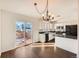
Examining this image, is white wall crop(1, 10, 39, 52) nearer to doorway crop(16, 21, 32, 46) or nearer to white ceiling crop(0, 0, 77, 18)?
doorway crop(16, 21, 32, 46)

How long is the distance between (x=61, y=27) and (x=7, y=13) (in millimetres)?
6587

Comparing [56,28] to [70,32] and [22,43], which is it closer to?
[70,32]

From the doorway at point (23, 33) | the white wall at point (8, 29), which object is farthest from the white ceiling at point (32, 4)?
the doorway at point (23, 33)

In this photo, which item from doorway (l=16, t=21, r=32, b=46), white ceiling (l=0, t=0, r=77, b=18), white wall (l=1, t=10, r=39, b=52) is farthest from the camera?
doorway (l=16, t=21, r=32, b=46)

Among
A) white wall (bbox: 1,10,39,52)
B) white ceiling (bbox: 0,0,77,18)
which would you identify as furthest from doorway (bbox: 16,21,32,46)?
white ceiling (bbox: 0,0,77,18)

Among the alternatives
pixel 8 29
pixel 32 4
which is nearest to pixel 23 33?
pixel 8 29

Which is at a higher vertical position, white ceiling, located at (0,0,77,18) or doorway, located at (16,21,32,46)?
white ceiling, located at (0,0,77,18)

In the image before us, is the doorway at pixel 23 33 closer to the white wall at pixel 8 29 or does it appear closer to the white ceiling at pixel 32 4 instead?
the white wall at pixel 8 29

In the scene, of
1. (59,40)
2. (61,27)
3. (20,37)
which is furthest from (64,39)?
(61,27)

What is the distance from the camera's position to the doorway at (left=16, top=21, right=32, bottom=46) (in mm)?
7201

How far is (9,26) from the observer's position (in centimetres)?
591

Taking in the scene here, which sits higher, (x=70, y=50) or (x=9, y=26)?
(x=9, y=26)

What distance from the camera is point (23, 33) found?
786 centimetres

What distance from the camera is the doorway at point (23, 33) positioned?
23.6 feet
